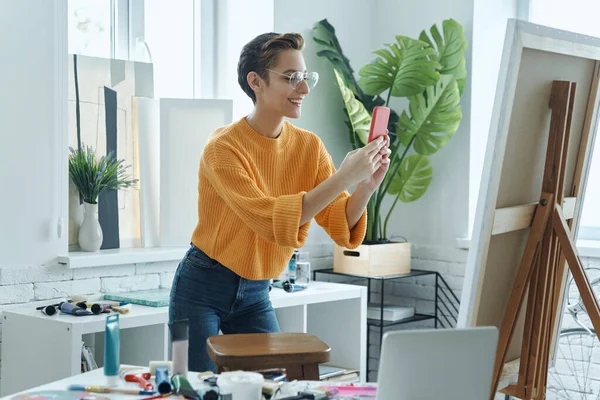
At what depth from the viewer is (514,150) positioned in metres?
2.30

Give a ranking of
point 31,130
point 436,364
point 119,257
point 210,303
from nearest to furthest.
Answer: point 436,364
point 210,303
point 31,130
point 119,257

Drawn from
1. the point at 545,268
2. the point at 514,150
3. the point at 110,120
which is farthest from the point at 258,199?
the point at 110,120

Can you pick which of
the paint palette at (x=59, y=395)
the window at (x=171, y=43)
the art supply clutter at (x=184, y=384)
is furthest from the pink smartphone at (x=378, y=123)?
the window at (x=171, y=43)

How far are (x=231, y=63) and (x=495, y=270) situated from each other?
207 cm

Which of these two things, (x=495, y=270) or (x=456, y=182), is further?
(x=456, y=182)

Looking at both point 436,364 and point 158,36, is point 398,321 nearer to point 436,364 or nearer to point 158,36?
point 158,36

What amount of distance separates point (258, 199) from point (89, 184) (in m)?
1.39

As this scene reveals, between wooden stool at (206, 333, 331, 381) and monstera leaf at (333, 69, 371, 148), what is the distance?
79.8 inches

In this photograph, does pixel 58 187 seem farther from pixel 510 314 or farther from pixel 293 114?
pixel 510 314

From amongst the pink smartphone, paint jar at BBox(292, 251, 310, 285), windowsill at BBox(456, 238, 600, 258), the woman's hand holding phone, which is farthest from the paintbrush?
windowsill at BBox(456, 238, 600, 258)

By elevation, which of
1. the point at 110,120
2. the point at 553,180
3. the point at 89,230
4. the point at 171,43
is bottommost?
the point at 89,230

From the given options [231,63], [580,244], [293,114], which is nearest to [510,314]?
[293,114]

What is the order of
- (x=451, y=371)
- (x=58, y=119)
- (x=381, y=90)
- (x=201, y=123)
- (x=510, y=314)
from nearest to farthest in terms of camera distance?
(x=451, y=371), (x=510, y=314), (x=58, y=119), (x=201, y=123), (x=381, y=90)

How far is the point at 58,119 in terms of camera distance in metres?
3.13
